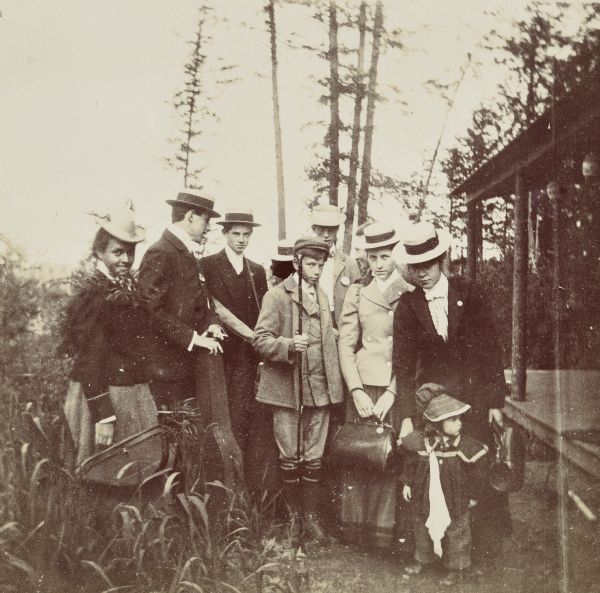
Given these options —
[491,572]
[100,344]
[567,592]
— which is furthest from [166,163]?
[567,592]

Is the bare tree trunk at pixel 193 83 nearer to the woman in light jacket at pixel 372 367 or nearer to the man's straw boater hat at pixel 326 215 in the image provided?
the man's straw boater hat at pixel 326 215

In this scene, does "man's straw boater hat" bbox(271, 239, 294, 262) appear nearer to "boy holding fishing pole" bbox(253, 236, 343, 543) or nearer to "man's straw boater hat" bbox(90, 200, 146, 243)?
"boy holding fishing pole" bbox(253, 236, 343, 543)

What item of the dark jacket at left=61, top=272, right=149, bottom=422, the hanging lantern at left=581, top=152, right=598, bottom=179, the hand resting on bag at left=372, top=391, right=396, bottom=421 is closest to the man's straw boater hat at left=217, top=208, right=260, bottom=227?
the dark jacket at left=61, top=272, right=149, bottom=422

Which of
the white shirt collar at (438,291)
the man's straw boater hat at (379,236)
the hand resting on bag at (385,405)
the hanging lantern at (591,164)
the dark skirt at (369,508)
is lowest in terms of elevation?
the dark skirt at (369,508)

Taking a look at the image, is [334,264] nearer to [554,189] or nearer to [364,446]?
[364,446]

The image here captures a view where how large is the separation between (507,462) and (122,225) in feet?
8.61

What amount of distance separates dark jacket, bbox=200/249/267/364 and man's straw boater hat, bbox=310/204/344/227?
1.80 ft

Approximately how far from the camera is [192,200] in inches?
156

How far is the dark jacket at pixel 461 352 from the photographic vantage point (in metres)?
3.69

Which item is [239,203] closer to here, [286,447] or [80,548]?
[286,447]

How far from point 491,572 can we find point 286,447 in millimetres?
1396

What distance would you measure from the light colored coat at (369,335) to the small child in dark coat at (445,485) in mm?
474

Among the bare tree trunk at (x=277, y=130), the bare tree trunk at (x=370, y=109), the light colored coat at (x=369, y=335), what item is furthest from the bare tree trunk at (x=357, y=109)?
the light colored coat at (x=369, y=335)

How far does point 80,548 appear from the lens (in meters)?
3.20
